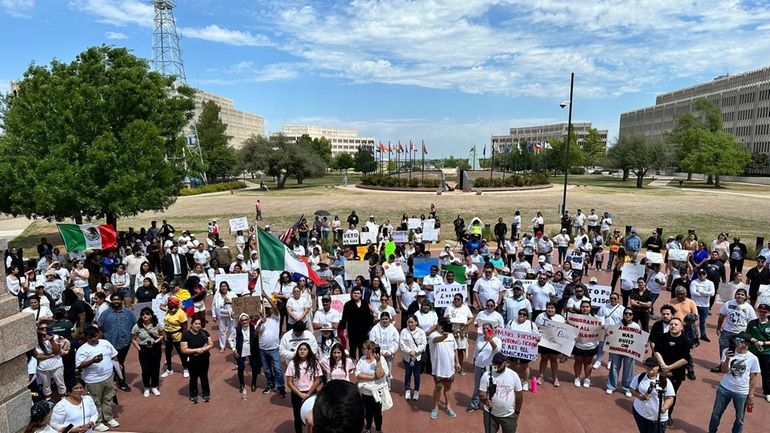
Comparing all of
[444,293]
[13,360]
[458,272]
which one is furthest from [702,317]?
[13,360]

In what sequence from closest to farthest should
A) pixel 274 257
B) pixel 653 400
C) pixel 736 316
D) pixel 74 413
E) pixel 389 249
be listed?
1. pixel 74 413
2. pixel 653 400
3. pixel 736 316
4. pixel 274 257
5. pixel 389 249

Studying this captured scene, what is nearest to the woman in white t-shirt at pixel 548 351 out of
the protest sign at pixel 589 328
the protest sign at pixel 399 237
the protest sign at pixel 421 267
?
the protest sign at pixel 589 328

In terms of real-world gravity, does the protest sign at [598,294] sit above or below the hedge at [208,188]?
above

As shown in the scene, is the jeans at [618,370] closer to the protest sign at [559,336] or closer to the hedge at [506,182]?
the protest sign at [559,336]

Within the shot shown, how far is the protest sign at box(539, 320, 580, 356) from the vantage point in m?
8.10

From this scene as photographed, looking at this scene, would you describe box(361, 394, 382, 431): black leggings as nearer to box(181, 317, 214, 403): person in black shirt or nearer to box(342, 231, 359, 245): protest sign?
box(181, 317, 214, 403): person in black shirt

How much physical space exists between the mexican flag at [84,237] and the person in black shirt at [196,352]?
26.1 feet

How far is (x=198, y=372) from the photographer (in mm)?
7805

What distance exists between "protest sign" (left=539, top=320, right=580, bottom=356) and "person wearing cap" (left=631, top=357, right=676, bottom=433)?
2177 mm

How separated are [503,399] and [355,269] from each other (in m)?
6.35

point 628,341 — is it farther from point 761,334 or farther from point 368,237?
point 368,237

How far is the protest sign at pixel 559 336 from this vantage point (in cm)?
810

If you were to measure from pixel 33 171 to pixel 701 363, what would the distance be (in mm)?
21835

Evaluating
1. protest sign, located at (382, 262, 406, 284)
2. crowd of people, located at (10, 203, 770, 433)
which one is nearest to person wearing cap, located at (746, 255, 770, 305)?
crowd of people, located at (10, 203, 770, 433)
